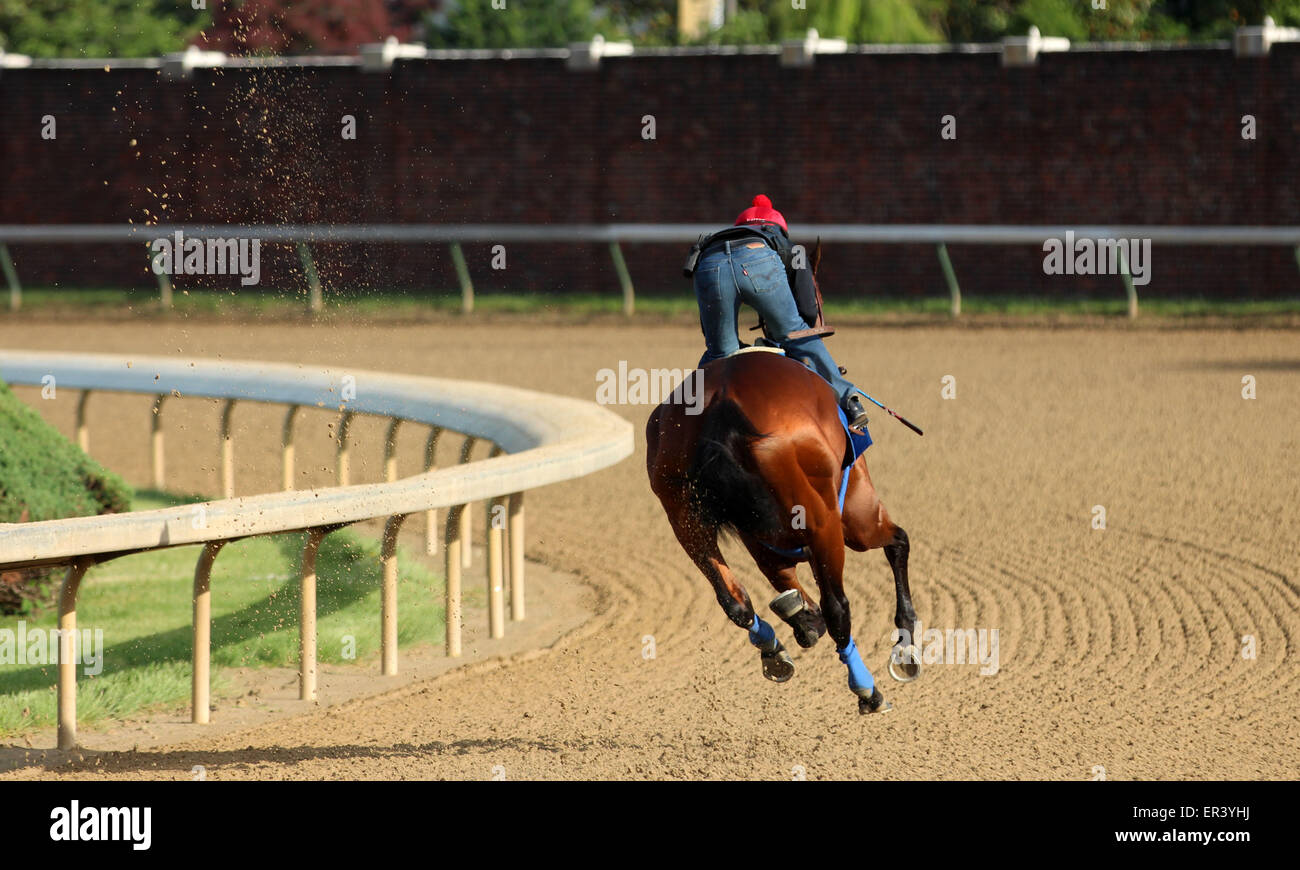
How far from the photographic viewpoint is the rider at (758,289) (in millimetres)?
5484

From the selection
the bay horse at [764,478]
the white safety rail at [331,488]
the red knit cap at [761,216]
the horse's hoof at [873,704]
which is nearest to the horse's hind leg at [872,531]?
the bay horse at [764,478]

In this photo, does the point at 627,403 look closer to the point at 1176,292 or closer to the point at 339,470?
the point at 339,470

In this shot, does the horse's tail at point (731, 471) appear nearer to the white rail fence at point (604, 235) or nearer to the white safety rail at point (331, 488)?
the white safety rail at point (331, 488)

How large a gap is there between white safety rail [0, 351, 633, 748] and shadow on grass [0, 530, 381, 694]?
1.31ft

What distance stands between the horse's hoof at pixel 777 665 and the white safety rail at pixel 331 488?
4.42 ft

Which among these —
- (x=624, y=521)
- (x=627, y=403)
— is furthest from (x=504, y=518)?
(x=627, y=403)

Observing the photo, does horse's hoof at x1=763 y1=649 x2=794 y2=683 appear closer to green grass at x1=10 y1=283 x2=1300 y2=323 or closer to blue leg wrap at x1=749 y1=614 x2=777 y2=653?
blue leg wrap at x1=749 y1=614 x2=777 y2=653

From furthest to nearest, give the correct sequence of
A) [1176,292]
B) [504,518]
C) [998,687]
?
[1176,292] → [504,518] → [998,687]

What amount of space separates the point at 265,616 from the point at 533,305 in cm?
1291

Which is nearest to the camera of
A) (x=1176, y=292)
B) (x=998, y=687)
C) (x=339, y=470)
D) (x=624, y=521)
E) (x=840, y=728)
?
(x=840, y=728)

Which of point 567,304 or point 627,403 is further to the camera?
point 567,304

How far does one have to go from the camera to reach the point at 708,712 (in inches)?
240

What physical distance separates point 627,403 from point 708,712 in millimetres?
7891

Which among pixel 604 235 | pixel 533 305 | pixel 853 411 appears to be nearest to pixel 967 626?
pixel 853 411
